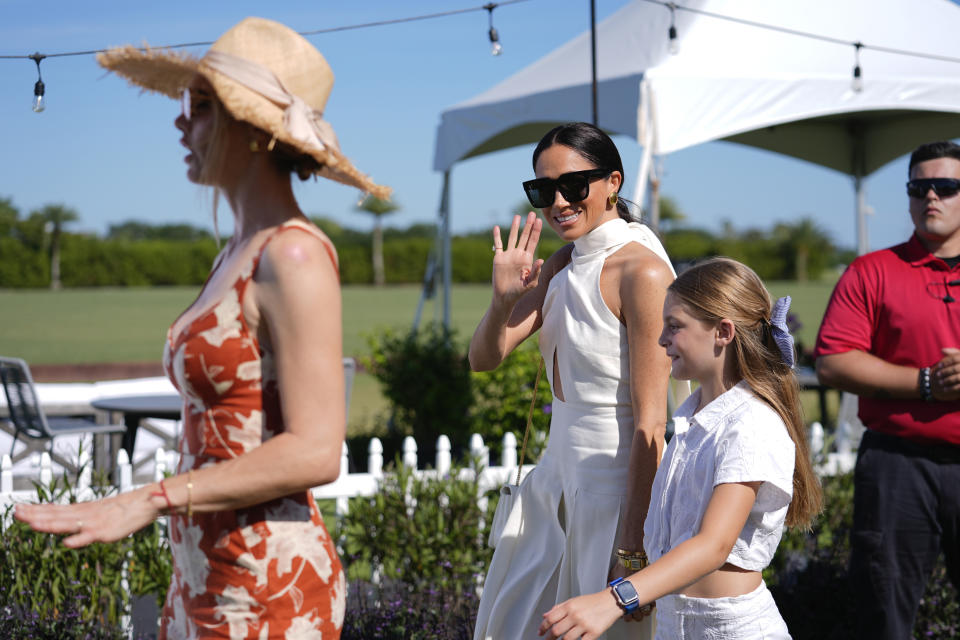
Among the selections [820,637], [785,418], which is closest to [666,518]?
[785,418]

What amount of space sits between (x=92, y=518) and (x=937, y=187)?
9.40 feet

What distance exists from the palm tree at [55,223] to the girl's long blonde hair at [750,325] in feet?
203

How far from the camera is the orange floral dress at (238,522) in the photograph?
158 centimetres

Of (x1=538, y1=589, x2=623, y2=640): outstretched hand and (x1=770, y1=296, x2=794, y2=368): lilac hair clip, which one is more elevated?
(x1=770, y1=296, x2=794, y2=368): lilac hair clip

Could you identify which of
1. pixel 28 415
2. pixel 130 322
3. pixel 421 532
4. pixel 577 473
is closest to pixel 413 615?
pixel 421 532

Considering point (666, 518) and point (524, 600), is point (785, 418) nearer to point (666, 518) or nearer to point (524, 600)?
point (666, 518)

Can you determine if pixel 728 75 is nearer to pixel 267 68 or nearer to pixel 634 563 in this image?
pixel 634 563

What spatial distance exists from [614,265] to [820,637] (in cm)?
257

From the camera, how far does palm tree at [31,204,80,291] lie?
58.2 metres

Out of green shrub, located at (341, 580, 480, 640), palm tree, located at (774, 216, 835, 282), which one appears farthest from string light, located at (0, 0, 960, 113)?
palm tree, located at (774, 216, 835, 282)

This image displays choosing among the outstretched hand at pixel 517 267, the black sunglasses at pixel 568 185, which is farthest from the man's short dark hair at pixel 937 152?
the outstretched hand at pixel 517 267

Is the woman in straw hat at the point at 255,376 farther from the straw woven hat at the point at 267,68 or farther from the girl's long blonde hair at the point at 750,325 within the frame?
the girl's long blonde hair at the point at 750,325

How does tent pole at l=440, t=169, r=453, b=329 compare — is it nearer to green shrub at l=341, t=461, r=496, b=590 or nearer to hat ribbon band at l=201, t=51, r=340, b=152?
green shrub at l=341, t=461, r=496, b=590

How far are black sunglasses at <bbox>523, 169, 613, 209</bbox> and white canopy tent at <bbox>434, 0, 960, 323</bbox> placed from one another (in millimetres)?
3498
